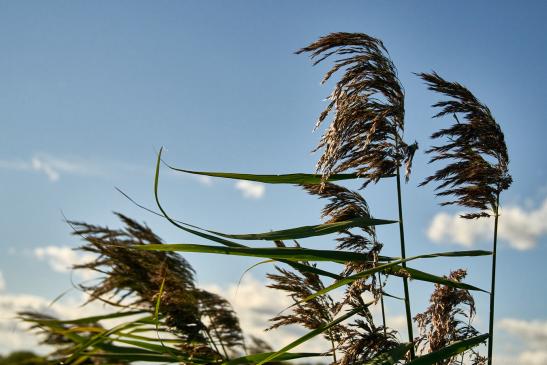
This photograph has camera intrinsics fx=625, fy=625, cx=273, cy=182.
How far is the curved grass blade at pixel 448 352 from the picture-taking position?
238cm

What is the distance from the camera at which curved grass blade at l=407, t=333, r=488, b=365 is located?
2383mm

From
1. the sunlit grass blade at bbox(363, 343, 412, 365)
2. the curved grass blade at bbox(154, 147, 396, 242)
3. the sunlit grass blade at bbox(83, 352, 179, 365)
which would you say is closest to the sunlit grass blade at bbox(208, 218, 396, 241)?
the curved grass blade at bbox(154, 147, 396, 242)

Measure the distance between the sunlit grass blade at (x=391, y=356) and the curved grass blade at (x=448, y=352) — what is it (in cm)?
14

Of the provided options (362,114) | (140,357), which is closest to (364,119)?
Answer: (362,114)

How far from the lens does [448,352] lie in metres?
2.51

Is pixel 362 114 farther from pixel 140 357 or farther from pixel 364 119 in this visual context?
A: pixel 140 357

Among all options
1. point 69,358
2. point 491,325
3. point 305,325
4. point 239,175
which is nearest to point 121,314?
point 69,358

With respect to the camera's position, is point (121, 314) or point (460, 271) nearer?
point (460, 271)

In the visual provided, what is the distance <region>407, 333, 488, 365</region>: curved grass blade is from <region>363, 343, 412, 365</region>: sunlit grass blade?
0.14 meters

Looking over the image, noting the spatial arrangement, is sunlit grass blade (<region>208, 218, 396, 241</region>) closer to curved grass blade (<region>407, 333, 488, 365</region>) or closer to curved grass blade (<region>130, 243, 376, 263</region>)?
curved grass blade (<region>130, 243, 376, 263</region>)

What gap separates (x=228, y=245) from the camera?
2.34 metres

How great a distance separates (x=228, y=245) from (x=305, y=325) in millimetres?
951

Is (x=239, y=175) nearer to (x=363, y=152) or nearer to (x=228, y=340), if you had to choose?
(x=363, y=152)

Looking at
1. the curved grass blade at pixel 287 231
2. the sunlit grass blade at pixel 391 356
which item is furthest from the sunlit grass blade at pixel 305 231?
the sunlit grass blade at pixel 391 356
